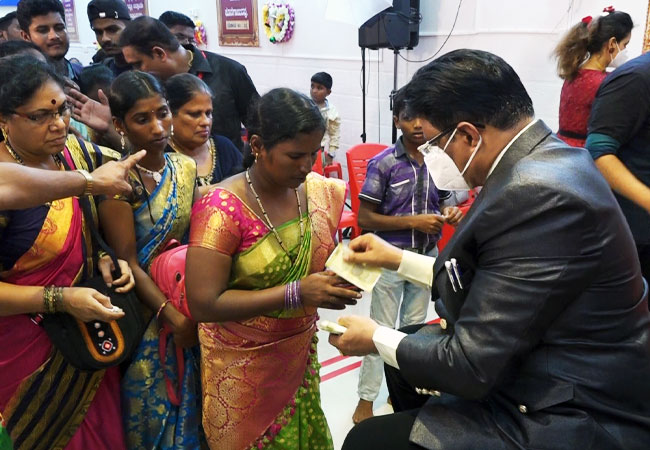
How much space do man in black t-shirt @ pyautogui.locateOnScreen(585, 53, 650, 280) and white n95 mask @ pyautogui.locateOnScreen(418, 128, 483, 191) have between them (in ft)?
3.43

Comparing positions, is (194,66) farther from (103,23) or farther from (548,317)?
(548,317)

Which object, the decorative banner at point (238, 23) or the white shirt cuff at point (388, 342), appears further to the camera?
the decorative banner at point (238, 23)

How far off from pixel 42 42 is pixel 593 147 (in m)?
2.76

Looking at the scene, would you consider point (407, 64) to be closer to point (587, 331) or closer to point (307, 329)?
point (307, 329)

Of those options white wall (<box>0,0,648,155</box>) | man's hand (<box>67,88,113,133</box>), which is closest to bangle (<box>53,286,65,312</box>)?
man's hand (<box>67,88,113,133</box>)

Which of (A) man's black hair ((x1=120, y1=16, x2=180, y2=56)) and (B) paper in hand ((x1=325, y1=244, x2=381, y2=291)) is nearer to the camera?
(B) paper in hand ((x1=325, y1=244, x2=381, y2=291))

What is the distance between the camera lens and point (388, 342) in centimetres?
124

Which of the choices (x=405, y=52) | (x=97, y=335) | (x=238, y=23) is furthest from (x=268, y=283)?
(x=238, y=23)

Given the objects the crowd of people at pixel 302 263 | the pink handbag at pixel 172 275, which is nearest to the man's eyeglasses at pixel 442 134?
the crowd of people at pixel 302 263

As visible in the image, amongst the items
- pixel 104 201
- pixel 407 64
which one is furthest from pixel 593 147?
pixel 407 64

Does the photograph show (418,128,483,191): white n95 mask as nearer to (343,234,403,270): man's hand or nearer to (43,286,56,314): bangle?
(343,234,403,270): man's hand

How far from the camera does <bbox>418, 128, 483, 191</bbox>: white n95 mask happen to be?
1.21 m

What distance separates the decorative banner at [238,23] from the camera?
676cm

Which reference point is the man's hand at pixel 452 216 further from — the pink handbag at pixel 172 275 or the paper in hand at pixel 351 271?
the pink handbag at pixel 172 275
